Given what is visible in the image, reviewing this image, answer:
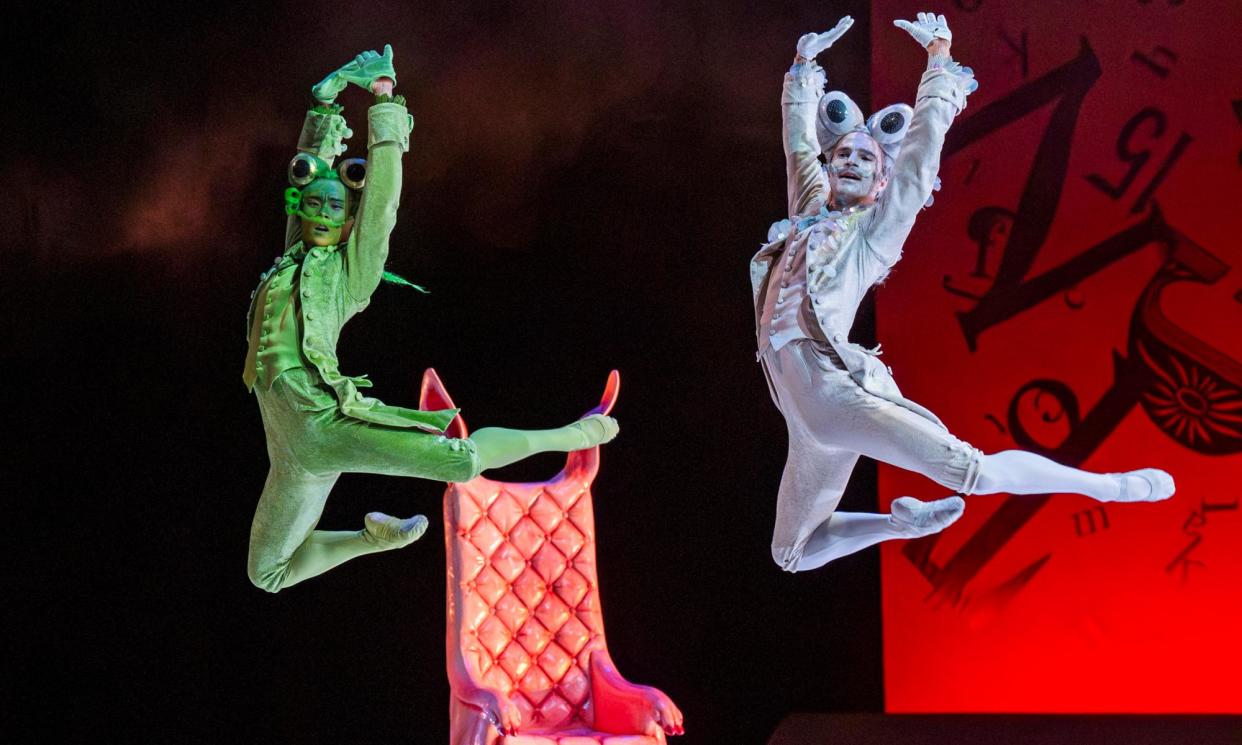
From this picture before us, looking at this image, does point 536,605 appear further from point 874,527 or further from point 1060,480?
point 1060,480

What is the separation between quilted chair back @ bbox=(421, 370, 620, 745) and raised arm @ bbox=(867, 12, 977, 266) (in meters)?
1.02

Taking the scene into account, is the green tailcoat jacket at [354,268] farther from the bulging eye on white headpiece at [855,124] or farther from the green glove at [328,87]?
the bulging eye on white headpiece at [855,124]

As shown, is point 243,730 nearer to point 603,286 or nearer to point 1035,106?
point 603,286

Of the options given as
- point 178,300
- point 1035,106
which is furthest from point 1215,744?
point 178,300

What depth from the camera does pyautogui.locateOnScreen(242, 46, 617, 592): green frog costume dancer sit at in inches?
142

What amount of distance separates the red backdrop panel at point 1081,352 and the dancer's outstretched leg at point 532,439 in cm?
155

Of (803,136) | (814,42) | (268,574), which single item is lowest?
(268,574)

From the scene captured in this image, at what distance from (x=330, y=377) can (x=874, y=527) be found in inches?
59.2

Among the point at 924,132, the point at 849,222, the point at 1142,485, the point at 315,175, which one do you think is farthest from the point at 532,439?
the point at 1142,485

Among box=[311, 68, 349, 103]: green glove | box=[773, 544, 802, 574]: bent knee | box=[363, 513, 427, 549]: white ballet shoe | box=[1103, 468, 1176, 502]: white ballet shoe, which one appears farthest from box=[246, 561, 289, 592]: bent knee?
box=[1103, 468, 1176, 502]: white ballet shoe

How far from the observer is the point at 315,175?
3.79 metres

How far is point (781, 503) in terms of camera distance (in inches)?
158

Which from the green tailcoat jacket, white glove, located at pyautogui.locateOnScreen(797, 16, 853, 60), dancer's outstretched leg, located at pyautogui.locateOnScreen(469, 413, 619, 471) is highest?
white glove, located at pyautogui.locateOnScreen(797, 16, 853, 60)

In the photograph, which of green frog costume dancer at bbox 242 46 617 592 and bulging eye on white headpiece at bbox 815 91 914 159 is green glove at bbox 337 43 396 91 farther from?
bulging eye on white headpiece at bbox 815 91 914 159
